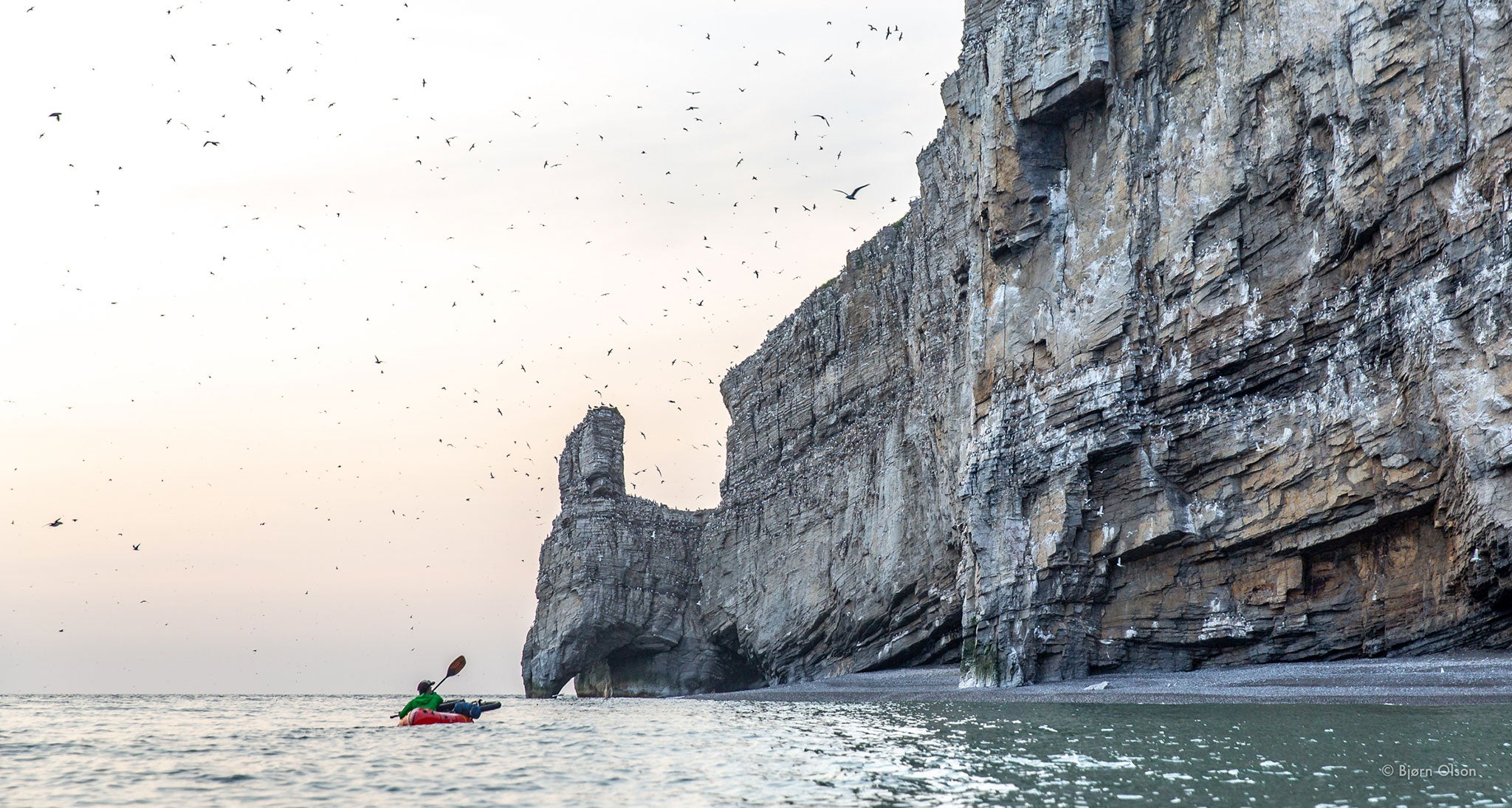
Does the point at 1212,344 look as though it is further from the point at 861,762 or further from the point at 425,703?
the point at 425,703

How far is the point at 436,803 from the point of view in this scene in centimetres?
1427

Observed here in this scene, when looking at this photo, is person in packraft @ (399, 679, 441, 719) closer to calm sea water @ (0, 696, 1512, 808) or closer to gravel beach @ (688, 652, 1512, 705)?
calm sea water @ (0, 696, 1512, 808)

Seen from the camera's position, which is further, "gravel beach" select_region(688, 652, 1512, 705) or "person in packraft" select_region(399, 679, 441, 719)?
"person in packraft" select_region(399, 679, 441, 719)

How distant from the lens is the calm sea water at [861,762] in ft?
42.8

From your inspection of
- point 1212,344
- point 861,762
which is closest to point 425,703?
point 861,762

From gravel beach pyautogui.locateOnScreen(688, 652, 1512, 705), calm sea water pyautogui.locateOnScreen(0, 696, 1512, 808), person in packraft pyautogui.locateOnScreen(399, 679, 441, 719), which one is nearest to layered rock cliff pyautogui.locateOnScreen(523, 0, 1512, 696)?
gravel beach pyautogui.locateOnScreen(688, 652, 1512, 705)

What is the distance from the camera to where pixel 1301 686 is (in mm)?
23750

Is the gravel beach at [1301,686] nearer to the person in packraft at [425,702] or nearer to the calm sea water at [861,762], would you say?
the calm sea water at [861,762]

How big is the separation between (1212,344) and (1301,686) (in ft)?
28.6

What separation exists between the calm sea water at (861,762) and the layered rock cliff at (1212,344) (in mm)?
5965

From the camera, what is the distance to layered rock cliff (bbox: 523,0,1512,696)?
77.2 feet

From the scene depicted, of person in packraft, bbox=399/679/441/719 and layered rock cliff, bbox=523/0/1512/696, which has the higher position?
layered rock cliff, bbox=523/0/1512/696

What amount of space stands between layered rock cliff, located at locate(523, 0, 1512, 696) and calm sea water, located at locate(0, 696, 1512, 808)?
19.6 feet

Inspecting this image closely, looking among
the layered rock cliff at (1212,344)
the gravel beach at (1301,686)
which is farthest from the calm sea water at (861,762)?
the layered rock cliff at (1212,344)
